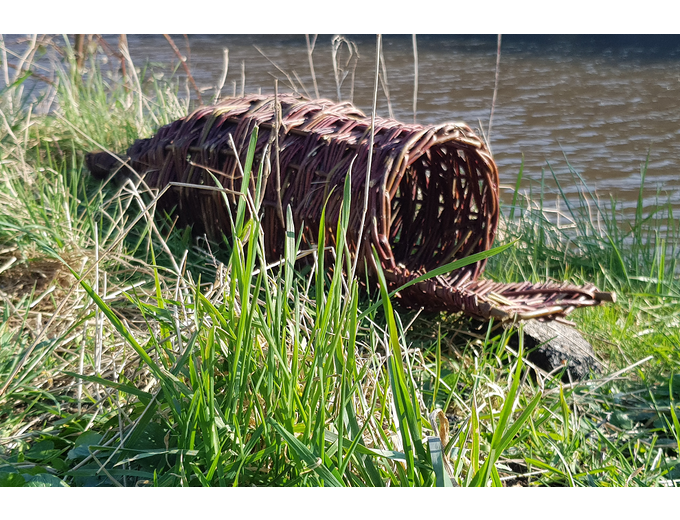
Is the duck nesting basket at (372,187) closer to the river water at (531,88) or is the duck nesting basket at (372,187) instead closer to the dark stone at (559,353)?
the dark stone at (559,353)

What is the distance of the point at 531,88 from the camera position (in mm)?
7016

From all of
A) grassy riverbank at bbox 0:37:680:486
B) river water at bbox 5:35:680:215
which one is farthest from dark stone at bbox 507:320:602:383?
river water at bbox 5:35:680:215

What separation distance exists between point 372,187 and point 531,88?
224 inches

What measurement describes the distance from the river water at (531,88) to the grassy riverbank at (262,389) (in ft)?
4.84

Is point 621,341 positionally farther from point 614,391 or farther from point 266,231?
point 266,231

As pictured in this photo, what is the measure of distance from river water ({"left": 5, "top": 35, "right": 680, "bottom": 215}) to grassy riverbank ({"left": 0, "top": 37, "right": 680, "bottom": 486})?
1.47 metres

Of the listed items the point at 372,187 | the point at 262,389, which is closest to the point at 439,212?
the point at 372,187

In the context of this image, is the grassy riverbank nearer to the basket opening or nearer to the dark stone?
the dark stone

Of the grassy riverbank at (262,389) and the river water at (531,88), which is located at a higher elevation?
the grassy riverbank at (262,389)

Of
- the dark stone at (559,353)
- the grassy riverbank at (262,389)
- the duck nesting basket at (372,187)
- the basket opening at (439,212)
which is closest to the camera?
the grassy riverbank at (262,389)

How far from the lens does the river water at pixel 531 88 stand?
4711 millimetres

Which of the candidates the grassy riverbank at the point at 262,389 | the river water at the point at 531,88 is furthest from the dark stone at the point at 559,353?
the river water at the point at 531,88

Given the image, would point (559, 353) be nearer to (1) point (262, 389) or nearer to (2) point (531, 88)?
(1) point (262, 389)

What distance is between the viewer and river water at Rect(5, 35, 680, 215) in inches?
185
